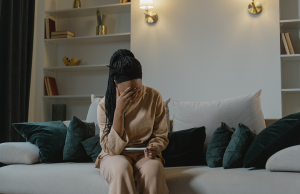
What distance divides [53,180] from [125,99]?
687mm

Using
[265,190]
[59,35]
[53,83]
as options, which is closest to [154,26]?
[59,35]

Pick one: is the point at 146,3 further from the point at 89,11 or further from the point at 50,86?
the point at 50,86

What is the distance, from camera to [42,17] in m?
3.79

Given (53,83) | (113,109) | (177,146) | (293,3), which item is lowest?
(177,146)

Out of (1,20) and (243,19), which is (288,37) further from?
(1,20)

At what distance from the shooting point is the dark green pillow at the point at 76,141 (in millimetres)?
2096

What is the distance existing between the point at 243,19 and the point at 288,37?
1.67 ft

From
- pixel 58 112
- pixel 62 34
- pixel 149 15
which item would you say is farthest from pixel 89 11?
pixel 58 112

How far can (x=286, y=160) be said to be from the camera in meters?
1.51

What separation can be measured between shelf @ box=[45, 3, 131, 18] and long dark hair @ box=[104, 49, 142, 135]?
206 cm

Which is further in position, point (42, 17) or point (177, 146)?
point (42, 17)

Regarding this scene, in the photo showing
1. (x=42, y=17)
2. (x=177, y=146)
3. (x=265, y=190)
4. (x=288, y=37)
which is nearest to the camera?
(x=265, y=190)

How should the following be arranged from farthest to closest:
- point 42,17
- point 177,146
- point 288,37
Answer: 1. point 42,17
2. point 288,37
3. point 177,146

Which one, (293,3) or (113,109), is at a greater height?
(293,3)
